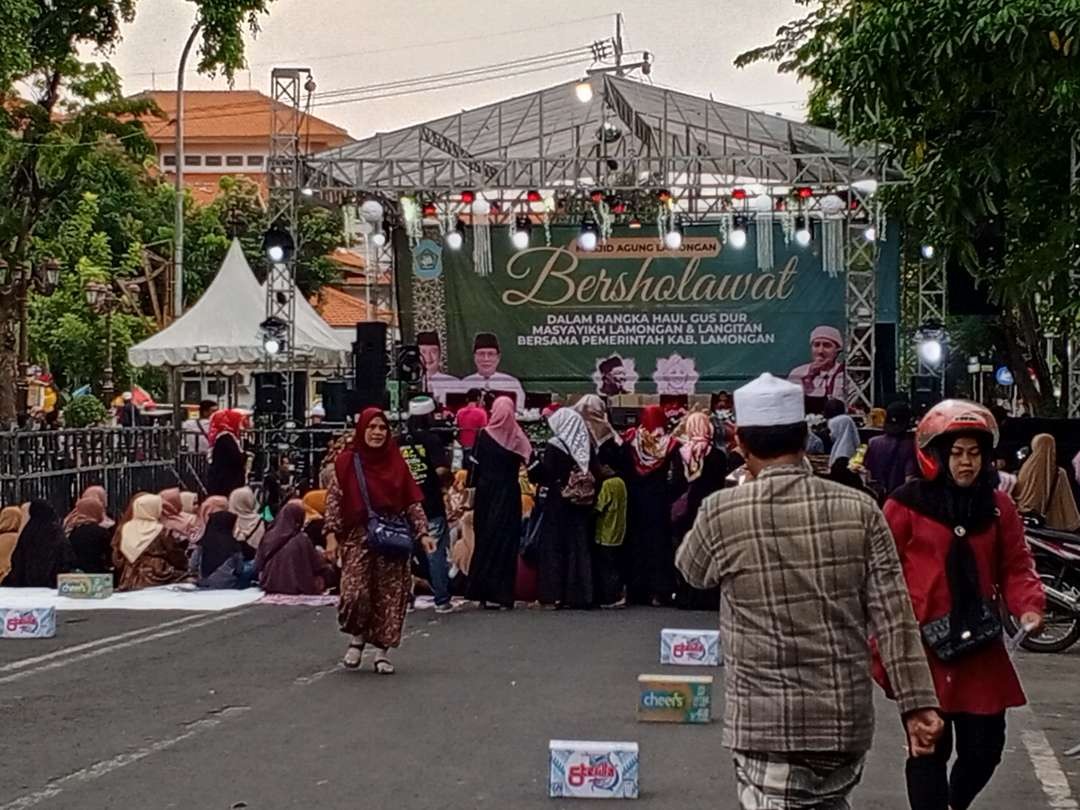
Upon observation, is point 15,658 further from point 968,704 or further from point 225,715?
point 968,704

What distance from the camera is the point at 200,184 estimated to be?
86.9 meters

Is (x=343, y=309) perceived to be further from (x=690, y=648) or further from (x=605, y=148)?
(x=690, y=648)

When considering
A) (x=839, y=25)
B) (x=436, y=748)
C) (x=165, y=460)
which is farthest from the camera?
(x=165, y=460)

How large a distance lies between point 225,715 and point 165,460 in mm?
13643

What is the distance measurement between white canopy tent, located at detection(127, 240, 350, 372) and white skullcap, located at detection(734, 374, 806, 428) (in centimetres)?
2228

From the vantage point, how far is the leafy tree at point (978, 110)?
38.2ft

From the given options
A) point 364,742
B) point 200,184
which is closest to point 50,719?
point 364,742

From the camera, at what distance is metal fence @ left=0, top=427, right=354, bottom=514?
18516 millimetres

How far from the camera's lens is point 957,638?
572 cm

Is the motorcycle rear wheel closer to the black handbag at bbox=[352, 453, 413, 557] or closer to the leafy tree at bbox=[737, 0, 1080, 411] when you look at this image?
the leafy tree at bbox=[737, 0, 1080, 411]

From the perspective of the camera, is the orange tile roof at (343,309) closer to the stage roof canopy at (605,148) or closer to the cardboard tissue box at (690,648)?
the stage roof canopy at (605,148)

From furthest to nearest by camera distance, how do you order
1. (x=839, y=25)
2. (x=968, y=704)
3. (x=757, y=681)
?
(x=839, y=25), (x=968, y=704), (x=757, y=681)

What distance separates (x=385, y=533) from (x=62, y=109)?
17.9 metres

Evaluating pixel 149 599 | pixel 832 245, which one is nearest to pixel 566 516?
pixel 149 599
